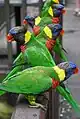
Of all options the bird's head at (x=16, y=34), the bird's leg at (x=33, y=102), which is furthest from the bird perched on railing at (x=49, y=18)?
the bird's leg at (x=33, y=102)

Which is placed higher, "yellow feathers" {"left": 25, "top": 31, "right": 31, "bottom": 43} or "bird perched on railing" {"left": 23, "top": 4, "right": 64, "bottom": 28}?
"yellow feathers" {"left": 25, "top": 31, "right": 31, "bottom": 43}

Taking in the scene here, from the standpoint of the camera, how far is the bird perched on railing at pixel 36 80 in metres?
1.56

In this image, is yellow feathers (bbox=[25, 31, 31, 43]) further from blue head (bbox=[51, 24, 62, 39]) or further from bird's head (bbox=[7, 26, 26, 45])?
blue head (bbox=[51, 24, 62, 39])

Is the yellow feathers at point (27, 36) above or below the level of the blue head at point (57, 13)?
above

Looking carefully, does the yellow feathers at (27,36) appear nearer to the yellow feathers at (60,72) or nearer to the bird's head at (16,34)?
the bird's head at (16,34)

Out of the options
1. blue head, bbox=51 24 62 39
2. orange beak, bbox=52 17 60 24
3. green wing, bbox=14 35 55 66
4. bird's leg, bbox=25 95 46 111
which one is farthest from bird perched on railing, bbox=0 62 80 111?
orange beak, bbox=52 17 60 24

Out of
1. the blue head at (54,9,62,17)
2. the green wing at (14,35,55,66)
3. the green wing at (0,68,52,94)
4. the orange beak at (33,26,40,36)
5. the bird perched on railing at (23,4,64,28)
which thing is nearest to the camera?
the green wing at (0,68,52,94)

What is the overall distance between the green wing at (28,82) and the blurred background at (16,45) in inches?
56.9

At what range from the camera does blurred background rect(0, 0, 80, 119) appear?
3.27m

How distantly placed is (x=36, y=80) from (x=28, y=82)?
4 cm

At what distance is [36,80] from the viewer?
160 centimetres

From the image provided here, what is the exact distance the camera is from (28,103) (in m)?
1.62

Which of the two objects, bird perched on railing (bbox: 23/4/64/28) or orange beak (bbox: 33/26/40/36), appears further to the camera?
bird perched on railing (bbox: 23/4/64/28)

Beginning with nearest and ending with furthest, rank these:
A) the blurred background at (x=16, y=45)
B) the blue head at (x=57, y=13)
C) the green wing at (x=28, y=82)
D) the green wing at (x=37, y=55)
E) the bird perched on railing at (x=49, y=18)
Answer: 1. the green wing at (x=28, y=82)
2. the green wing at (x=37, y=55)
3. the bird perched on railing at (x=49, y=18)
4. the blue head at (x=57, y=13)
5. the blurred background at (x=16, y=45)
